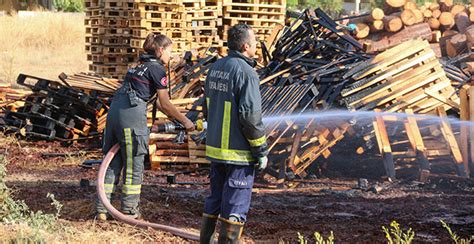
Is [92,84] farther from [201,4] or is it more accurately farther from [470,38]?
[470,38]

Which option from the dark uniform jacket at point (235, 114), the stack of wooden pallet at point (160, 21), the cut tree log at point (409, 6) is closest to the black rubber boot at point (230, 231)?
the dark uniform jacket at point (235, 114)

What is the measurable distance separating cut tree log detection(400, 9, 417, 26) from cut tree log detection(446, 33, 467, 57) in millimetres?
1070

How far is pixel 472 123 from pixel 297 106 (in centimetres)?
247

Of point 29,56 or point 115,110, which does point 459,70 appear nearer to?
point 115,110

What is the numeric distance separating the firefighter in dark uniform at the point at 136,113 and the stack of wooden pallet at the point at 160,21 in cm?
849

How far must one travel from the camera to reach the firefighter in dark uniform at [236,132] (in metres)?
6.35

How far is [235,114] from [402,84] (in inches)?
250

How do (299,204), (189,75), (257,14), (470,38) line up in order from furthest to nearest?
(257,14) → (470,38) → (189,75) → (299,204)

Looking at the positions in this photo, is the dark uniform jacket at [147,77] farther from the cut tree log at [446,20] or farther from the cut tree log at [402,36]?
the cut tree log at [446,20]

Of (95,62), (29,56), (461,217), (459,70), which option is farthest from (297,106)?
(29,56)

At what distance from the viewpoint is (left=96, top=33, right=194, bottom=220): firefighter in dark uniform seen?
811cm

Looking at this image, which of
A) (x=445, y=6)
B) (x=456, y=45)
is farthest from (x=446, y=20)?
(x=456, y=45)

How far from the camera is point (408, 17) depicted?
19062 millimetres

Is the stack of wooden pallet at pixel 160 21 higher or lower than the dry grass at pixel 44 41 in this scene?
higher
